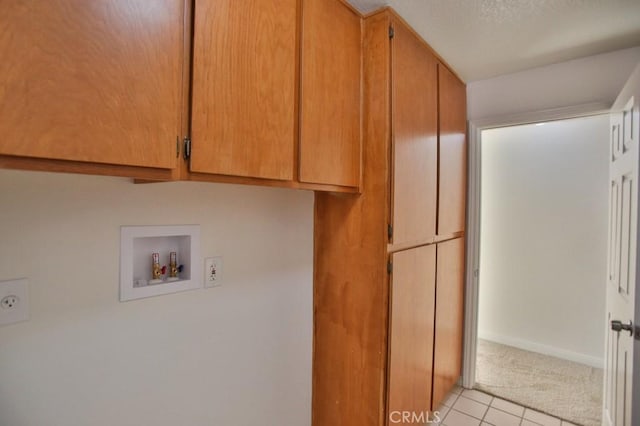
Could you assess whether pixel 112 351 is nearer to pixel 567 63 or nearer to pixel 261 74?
pixel 261 74

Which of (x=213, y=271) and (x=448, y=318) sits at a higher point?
(x=213, y=271)

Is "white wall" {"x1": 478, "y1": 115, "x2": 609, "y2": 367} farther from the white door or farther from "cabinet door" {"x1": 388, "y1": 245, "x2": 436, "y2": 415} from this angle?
"cabinet door" {"x1": 388, "y1": 245, "x2": 436, "y2": 415}

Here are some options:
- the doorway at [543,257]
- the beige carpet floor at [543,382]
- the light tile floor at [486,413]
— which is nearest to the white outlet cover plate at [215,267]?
the light tile floor at [486,413]

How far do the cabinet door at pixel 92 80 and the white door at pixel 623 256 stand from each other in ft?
5.45

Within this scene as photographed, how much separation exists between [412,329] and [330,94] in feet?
3.96

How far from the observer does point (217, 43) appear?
86 cm

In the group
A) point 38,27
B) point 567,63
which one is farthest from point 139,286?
point 567,63

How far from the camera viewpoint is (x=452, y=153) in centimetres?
203

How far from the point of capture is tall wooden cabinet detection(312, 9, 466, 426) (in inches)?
54.5

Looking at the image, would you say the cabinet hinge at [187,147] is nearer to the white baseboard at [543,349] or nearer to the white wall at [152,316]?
the white wall at [152,316]

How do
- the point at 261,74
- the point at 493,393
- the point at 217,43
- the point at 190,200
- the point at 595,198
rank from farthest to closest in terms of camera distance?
the point at 595,198
the point at 493,393
the point at 190,200
the point at 261,74
the point at 217,43

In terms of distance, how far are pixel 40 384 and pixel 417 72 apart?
1.90m

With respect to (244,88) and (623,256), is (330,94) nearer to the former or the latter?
(244,88)

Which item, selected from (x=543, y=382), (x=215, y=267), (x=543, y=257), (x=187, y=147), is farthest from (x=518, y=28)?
(x=543, y=382)
